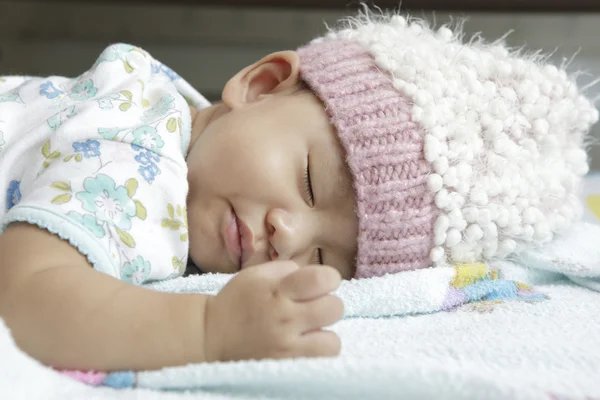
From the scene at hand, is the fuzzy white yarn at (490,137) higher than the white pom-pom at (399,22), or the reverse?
the white pom-pom at (399,22)

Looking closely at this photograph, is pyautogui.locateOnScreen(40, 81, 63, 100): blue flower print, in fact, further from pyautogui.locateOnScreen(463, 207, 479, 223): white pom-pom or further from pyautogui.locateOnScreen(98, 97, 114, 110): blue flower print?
pyautogui.locateOnScreen(463, 207, 479, 223): white pom-pom

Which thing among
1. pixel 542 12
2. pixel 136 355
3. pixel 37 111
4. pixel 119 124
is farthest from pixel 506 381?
pixel 542 12

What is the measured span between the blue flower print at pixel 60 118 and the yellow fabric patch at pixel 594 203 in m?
1.18

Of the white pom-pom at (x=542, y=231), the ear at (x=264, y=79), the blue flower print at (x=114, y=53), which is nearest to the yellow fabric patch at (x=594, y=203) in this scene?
the white pom-pom at (x=542, y=231)

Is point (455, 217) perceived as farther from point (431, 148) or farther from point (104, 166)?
point (104, 166)

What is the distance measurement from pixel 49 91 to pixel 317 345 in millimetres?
634

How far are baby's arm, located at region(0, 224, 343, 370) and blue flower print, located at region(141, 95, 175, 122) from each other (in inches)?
14.3

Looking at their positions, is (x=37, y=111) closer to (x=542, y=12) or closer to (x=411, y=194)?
(x=411, y=194)

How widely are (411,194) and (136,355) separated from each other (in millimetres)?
465

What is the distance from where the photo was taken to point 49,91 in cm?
101

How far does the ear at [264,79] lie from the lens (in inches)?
42.1

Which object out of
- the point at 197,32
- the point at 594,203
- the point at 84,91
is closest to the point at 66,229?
the point at 84,91

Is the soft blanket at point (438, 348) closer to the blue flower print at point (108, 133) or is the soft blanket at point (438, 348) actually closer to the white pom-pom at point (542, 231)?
the white pom-pom at point (542, 231)

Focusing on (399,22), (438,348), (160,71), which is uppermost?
(399,22)
